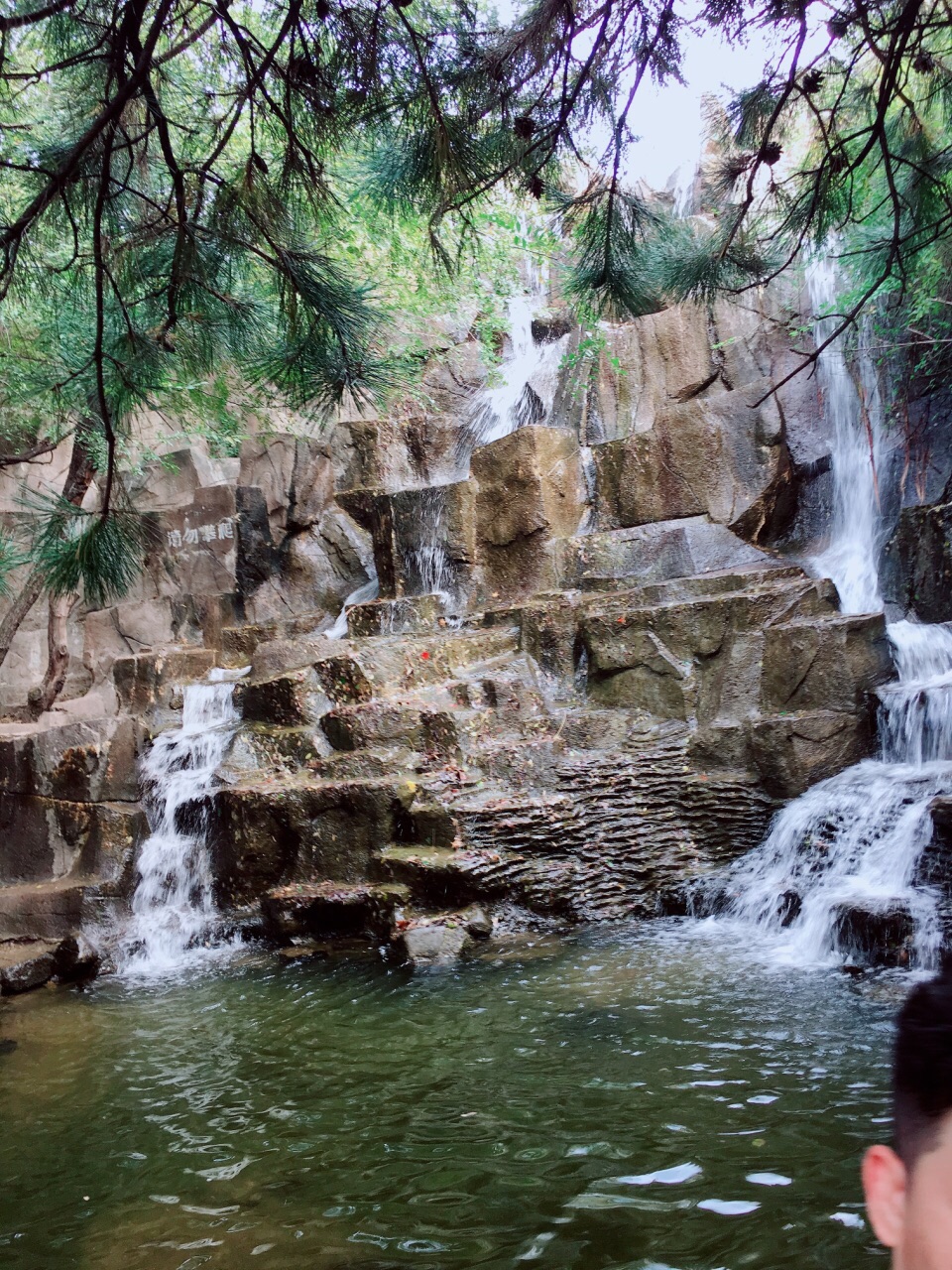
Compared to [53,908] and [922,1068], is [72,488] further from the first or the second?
[922,1068]

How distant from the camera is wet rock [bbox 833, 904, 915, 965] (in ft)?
16.3

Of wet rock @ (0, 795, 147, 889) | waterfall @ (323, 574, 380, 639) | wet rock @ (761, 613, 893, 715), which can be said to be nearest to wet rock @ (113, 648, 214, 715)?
waterfall @ (323, 574, 380, 639)

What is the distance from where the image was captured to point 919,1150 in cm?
70

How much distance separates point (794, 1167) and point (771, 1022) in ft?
4.36

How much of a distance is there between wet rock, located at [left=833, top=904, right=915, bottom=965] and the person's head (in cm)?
476

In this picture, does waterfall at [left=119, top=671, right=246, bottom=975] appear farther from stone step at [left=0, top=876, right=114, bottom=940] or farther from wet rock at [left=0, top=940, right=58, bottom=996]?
wet rock at [left=0, top=940, right=58, bottom=996]

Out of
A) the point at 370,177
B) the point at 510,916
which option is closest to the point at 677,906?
the point at 510,916

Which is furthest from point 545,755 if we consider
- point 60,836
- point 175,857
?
point 60,836

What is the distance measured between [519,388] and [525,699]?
739 cm

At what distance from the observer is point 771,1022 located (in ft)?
13.7

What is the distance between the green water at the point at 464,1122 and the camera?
2703 millimetres

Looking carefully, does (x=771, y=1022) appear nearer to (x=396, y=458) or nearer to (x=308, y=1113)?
(x=308, y=1113)

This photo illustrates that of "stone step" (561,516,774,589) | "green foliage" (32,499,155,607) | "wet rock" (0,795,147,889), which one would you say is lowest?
"wet rock" (0,795,147,889)

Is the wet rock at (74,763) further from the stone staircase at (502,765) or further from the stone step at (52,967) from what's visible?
the stone step at (52,967)
